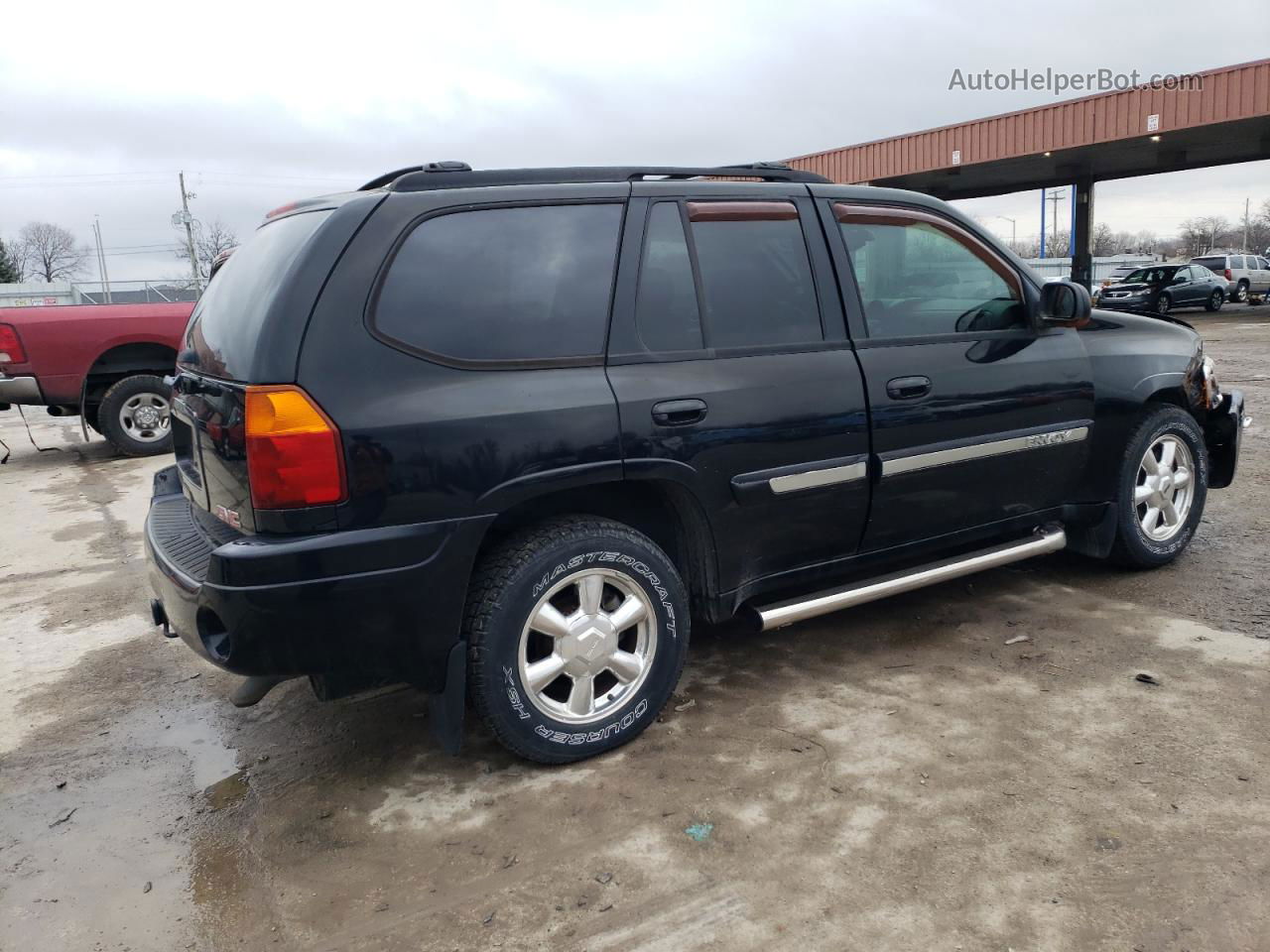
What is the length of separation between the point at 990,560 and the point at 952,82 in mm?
22292

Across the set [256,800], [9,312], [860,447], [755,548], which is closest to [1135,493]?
[860,447]

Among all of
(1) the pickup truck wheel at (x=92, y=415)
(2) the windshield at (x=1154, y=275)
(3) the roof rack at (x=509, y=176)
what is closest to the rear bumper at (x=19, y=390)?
(1) the pickup truck wheel at (x=92, y=415)

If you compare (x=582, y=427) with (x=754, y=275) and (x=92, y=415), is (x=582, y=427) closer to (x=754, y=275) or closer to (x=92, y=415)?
(x=754, y=275)

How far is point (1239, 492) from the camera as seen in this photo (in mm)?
6055

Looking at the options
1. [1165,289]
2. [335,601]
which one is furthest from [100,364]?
[1165,289]

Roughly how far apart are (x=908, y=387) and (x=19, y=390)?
27.2 feet

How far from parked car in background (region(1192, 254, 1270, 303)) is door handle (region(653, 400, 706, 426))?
30120mm

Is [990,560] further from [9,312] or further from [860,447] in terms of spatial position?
[9,312]

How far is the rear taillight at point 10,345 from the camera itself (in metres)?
8.66

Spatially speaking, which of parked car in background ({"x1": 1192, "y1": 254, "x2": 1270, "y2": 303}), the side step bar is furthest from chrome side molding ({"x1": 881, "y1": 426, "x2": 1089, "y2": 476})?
parked car in background ({"x1": 1192, "y1": 254, "x2": 1270, "y2": 303})

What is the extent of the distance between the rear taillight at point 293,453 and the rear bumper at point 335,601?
112 millimetres

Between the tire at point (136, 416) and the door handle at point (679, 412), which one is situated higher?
the door handle at point (679, 412)

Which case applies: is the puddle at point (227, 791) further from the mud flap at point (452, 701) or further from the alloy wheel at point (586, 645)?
the alloy wheel at point (586, 645)

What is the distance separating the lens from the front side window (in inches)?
144
